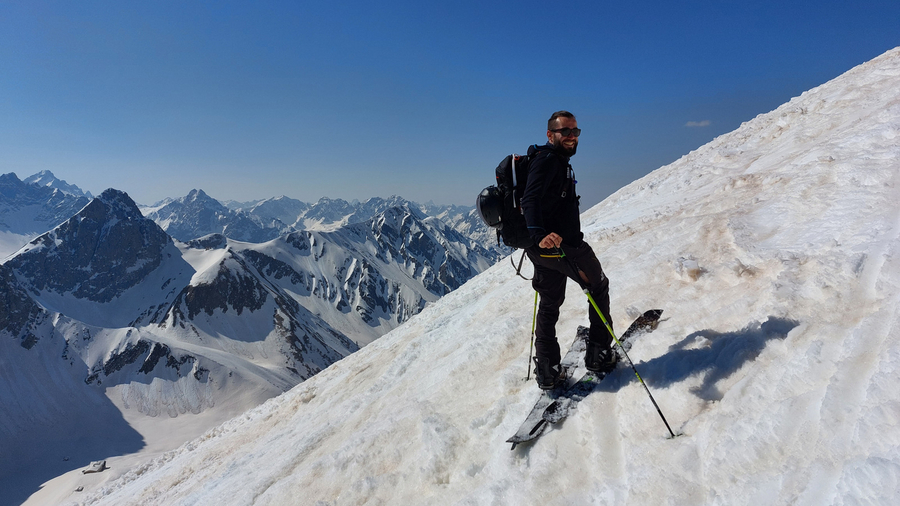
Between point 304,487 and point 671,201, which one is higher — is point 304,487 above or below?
below

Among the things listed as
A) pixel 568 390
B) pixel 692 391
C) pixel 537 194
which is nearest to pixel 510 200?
pixel 537 194

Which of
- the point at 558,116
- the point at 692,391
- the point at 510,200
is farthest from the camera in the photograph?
the point at 510,200

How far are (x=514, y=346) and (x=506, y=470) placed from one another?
12.2ft

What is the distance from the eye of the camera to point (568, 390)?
5754 mm

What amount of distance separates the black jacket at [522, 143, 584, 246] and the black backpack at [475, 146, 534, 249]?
255mm

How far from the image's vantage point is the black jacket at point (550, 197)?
16.8ft

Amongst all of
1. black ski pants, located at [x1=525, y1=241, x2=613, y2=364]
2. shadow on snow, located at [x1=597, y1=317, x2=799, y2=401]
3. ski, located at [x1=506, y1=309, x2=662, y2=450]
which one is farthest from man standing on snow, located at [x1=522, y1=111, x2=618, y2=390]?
shadow on snow, located at [x1=597, y1=317, x2=799, y2=401]

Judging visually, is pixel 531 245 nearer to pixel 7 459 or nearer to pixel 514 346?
pixel 514 346

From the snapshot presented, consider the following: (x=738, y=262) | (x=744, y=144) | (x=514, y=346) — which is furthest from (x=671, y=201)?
(x=514, y=346)

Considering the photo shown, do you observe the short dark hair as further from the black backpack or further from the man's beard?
the black backpack

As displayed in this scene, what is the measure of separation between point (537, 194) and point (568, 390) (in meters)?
2.84

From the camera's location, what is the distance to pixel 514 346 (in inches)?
339

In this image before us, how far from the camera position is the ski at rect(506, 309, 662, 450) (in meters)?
5.24

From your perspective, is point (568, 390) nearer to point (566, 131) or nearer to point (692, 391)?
point (692, 391)
